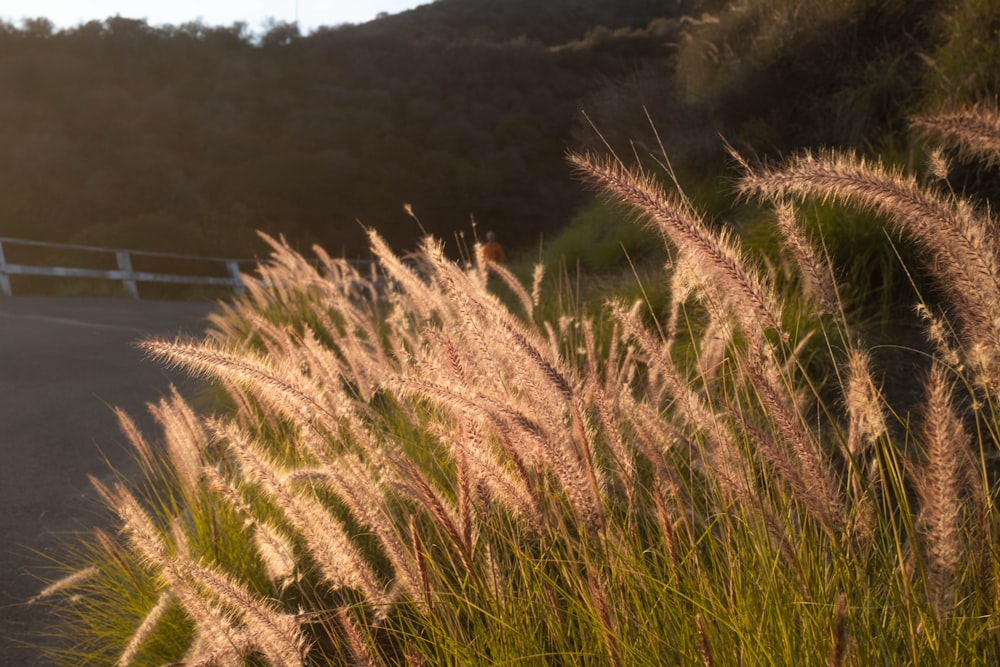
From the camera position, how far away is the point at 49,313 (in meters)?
12.4

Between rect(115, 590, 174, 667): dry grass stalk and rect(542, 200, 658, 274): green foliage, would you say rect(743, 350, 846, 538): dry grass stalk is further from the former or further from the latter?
rect(542, 200, 658, 274): green foliage

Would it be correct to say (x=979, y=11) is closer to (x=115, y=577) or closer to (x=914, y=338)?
(x=914, y=338)

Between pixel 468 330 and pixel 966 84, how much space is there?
6.42 meters

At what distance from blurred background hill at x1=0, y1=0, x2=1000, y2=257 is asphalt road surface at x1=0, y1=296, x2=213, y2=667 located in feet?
19.3

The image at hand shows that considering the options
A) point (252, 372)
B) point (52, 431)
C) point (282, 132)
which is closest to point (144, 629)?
point (252, 372)

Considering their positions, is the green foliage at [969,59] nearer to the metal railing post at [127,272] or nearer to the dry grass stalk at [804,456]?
the dry grass stalk at [804,456]

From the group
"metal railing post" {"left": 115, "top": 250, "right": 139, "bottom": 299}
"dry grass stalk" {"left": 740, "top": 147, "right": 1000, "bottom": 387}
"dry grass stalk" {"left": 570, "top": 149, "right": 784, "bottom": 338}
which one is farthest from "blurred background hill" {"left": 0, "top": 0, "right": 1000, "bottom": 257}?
"dry grass stalk" {"left": 570, "top": 149, "right": 784, "bottom": 338}

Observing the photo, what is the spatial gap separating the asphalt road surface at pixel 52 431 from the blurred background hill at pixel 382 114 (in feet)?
19.3

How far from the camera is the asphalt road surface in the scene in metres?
3.66

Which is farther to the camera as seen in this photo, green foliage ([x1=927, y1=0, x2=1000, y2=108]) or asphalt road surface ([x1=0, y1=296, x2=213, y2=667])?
green foliage ([x1=927, y1=0, x2=1000, y2=108])

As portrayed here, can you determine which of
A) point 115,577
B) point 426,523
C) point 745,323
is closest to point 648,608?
point 745,323

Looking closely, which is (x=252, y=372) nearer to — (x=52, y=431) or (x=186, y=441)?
(x=186, y=441)

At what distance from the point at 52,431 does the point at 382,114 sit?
94.7 feet

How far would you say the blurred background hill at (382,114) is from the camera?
10.4 meters
